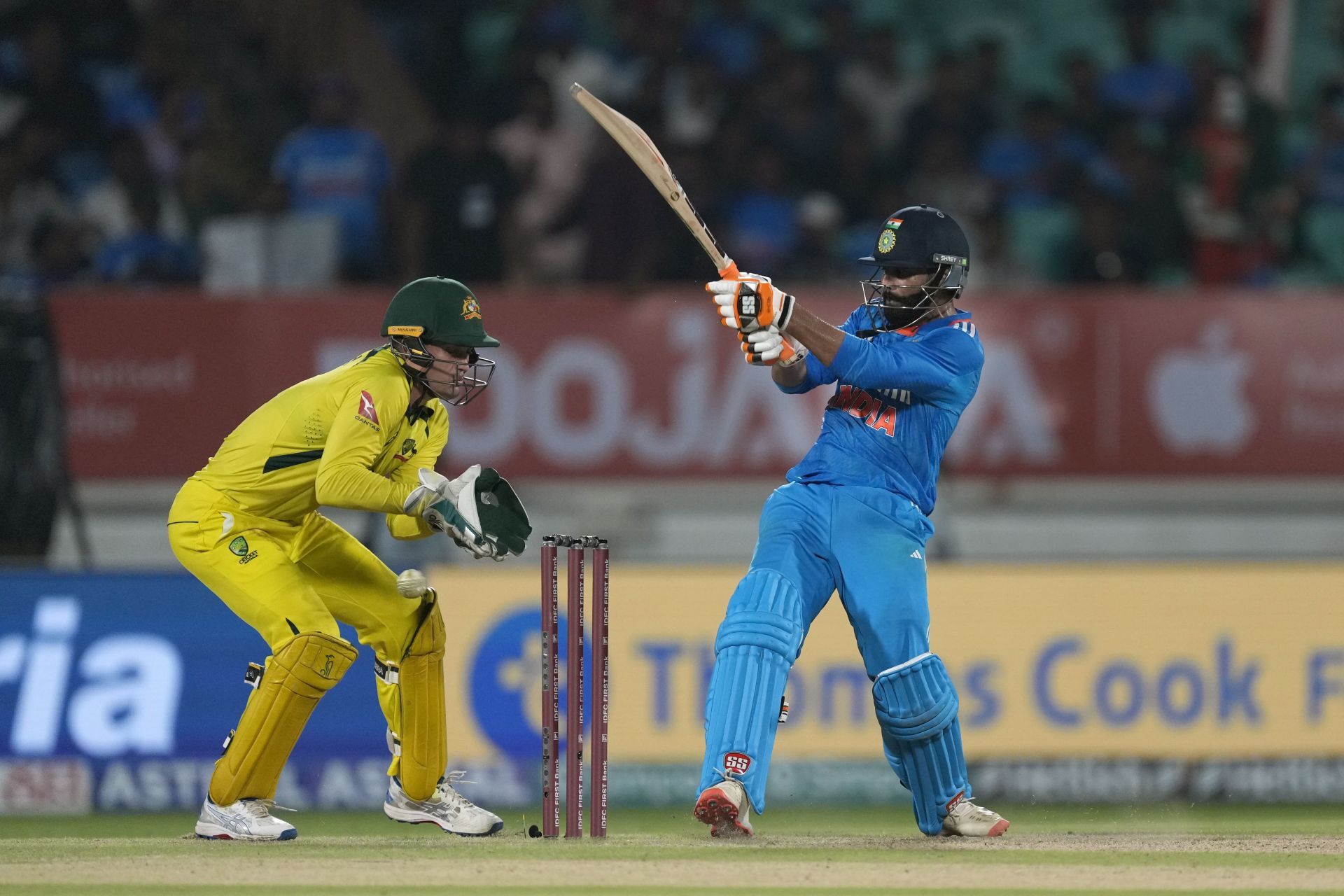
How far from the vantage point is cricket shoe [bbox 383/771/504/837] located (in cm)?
Answer: 690

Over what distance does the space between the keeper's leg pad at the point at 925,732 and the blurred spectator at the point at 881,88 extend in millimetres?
7661

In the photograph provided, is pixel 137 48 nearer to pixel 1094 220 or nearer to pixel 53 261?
pixel 53 261

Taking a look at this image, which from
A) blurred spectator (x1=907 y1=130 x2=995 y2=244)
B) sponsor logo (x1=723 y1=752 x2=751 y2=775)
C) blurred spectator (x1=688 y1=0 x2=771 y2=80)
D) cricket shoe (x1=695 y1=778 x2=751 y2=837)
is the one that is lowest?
cricket shoe (x1=695 y1=778 x2=751 y2=837)

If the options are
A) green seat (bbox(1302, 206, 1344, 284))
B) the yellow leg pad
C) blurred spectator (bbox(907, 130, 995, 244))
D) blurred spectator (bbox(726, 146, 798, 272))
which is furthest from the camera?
green seat (bbox(1302, 206, 1344, 284))

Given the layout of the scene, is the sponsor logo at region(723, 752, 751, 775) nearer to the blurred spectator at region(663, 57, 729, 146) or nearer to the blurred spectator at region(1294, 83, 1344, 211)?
the blurred spectator at region(663, 57, 729, 146)

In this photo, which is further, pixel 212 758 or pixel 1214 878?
pixel 212 758

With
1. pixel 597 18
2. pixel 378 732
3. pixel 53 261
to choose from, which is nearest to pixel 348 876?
pixel 378 732

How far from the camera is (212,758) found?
9148mm

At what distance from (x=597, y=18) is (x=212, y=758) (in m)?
7.08

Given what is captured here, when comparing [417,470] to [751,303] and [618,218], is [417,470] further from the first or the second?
[618,218]

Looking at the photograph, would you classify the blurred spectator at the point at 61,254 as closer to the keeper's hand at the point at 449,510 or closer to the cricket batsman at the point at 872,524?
the keeper's hand at the point at 449,510

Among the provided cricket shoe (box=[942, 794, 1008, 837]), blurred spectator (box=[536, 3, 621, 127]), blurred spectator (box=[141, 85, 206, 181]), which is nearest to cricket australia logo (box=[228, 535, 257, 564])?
cricket shoe (box=[942, 794, 1008, 837])

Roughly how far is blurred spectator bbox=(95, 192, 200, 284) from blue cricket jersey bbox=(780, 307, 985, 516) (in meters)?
6.66

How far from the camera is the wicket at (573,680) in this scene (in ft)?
21.3
